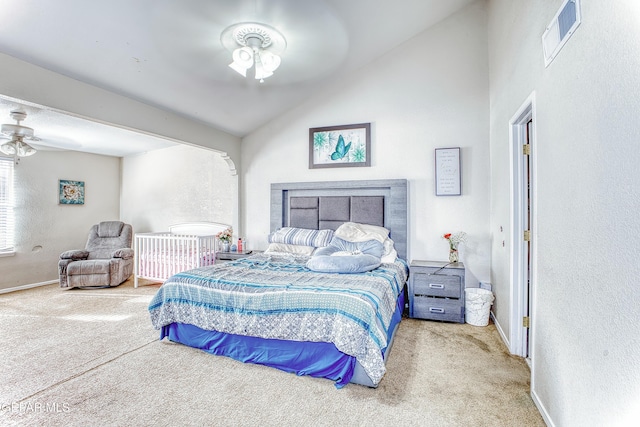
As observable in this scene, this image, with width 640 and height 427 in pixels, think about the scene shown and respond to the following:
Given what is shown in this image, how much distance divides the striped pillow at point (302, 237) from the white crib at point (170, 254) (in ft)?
3.42

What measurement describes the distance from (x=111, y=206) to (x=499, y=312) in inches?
276

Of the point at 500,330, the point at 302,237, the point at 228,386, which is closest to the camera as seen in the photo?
the point at 228,386

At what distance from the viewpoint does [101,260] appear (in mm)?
5012

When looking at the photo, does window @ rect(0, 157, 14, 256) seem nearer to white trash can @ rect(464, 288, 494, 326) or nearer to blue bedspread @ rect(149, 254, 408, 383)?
blue bedspread @ rect(149, 254, 408, 383)

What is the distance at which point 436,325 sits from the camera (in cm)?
332

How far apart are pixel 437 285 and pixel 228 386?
233cm

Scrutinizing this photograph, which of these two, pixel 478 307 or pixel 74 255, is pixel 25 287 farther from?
pixel 478 307

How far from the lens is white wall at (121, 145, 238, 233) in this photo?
5355 mm

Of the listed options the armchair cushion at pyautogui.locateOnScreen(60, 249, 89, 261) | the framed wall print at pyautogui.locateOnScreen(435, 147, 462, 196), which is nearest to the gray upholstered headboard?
the framed wall print at pyautogui.locateOnScreen(435, 147, 462, 196)

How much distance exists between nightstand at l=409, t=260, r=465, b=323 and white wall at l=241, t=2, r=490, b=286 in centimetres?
49

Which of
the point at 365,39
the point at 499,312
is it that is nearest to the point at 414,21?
the point at 365,39

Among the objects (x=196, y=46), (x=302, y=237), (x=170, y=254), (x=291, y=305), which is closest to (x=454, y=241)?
(x=302, y=237)

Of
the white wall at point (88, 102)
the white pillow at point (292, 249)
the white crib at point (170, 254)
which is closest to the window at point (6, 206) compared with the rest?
the white crib at point (170, 254)

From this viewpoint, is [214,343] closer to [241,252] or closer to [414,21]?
[241,252]
